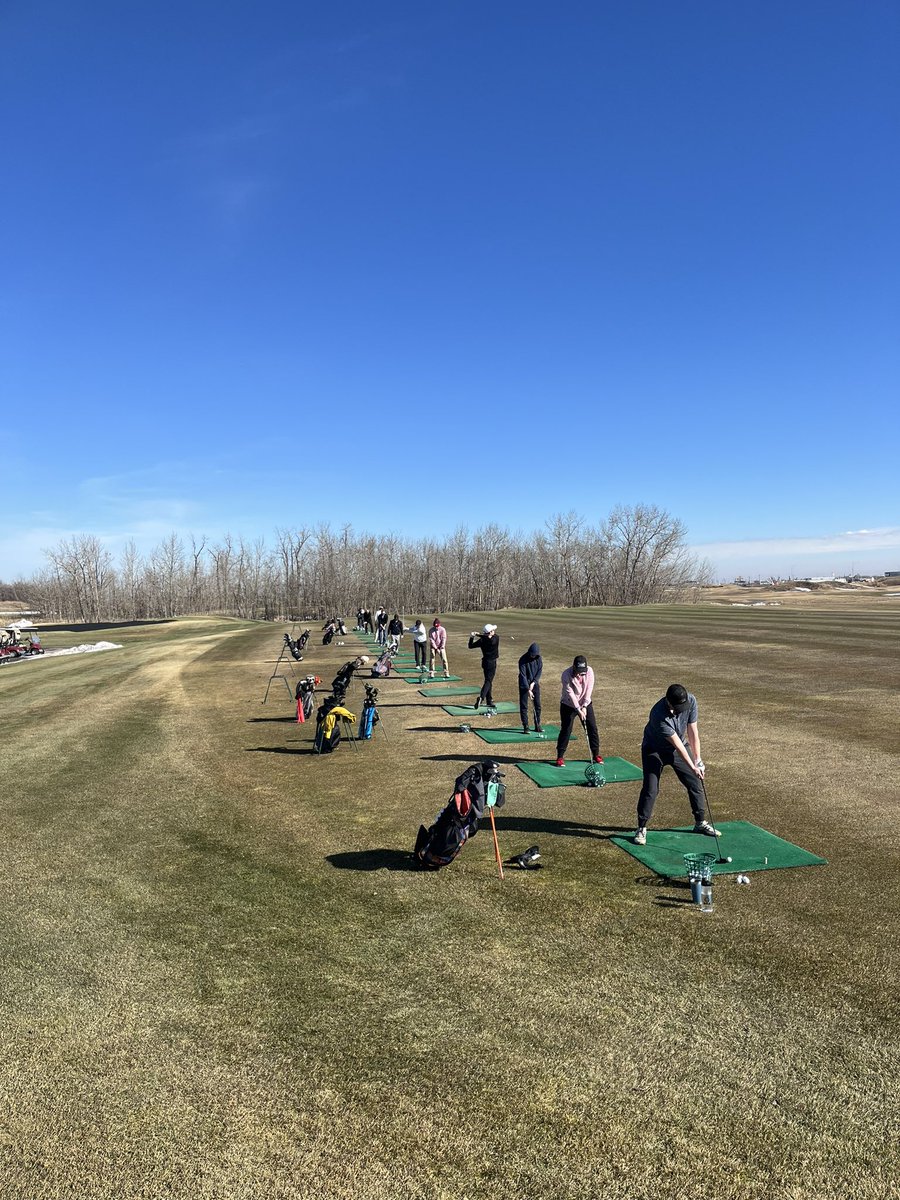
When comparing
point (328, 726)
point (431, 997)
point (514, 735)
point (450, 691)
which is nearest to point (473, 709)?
point (514, 735)

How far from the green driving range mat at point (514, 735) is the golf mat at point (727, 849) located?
18.7ft

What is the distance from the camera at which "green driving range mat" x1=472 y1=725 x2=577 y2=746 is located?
15.7 metres

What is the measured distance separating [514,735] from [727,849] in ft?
24.4

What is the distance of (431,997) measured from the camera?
6082 mm

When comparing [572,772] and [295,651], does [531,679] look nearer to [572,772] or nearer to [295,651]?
[572,772]

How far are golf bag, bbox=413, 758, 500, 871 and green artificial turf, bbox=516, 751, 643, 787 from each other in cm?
395

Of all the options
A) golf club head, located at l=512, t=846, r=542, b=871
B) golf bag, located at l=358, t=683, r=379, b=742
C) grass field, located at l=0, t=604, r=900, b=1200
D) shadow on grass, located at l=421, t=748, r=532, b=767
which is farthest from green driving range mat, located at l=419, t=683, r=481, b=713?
golf club head, located at l=512, t=846, r=542, b=871

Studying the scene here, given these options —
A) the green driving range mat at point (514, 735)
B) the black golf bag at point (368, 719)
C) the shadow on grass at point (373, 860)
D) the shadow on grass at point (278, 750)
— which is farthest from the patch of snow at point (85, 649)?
the shadow on grass at point (373, 860)

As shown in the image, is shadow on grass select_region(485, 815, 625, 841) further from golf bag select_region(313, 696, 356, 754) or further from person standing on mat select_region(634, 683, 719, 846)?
golf bag select_region(313, 696, 356, 754)

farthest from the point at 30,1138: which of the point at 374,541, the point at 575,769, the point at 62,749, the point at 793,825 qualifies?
the point at 374,541

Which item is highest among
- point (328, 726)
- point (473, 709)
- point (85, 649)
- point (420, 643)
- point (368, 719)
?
point (420, 643)

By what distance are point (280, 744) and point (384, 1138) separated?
12123 millimetres

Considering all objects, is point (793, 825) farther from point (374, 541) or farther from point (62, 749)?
point (374, 541)

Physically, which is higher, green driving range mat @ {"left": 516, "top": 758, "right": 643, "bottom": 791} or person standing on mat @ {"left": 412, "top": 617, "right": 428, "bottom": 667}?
person standing on mat @ {"left": 412, "top": 617, "right": 428, "bottom": 667}
